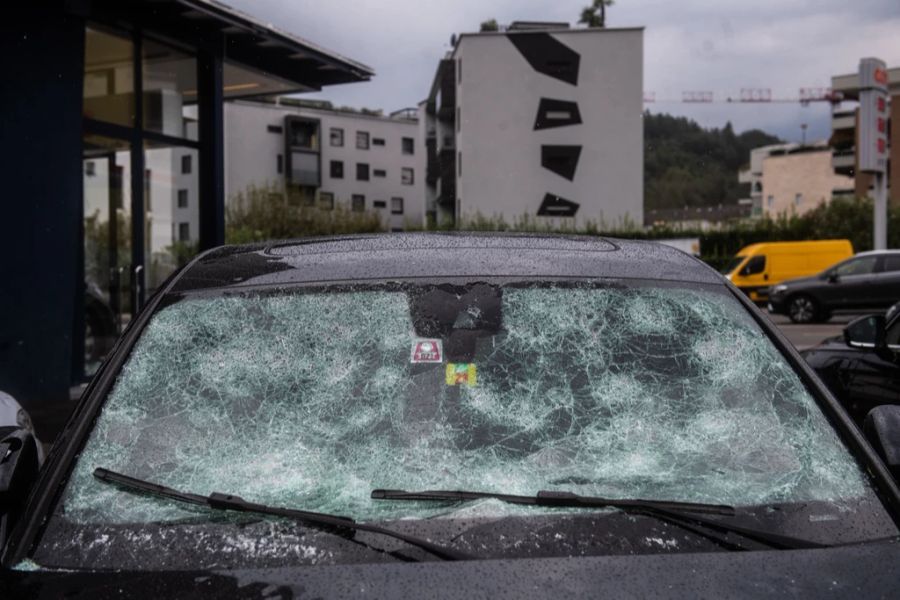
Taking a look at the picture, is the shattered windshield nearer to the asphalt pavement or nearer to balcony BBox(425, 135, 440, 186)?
the asphalt pavement

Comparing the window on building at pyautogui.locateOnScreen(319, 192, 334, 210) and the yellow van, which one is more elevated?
the window on building at pyautogui.locateOnScreen(319, 192, 334, 210)

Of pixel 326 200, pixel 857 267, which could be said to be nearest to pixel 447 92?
pixel 326 200

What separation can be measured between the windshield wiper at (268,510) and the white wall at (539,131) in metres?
56.1

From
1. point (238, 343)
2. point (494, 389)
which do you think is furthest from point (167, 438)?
point (494, 389)

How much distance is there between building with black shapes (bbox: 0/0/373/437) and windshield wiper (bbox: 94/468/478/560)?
293 inches

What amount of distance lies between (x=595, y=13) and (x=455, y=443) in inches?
2942

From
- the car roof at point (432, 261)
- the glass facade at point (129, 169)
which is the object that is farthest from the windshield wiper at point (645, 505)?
the glass facade at point (129, 169)

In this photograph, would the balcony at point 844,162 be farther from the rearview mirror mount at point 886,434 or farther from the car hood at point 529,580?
the car hood at point 529,580

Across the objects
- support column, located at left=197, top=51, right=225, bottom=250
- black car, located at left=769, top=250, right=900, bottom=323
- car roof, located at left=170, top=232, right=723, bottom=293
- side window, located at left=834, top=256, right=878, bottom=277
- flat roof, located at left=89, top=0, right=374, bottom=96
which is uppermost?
flat roof, located at left=89, top=0, right=374, bottom=96

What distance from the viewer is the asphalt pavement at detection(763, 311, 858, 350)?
20120mm

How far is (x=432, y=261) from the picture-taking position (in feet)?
8.45

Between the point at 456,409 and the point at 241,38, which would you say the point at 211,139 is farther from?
the point at 456,409

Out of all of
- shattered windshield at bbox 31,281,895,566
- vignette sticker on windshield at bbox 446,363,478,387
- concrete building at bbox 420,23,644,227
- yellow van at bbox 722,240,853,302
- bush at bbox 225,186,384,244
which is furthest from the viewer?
bush at bbox 225,186,384,244

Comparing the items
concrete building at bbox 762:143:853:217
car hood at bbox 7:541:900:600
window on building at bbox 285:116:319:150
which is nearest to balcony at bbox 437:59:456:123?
window on building at bbox 285:116:319:150
